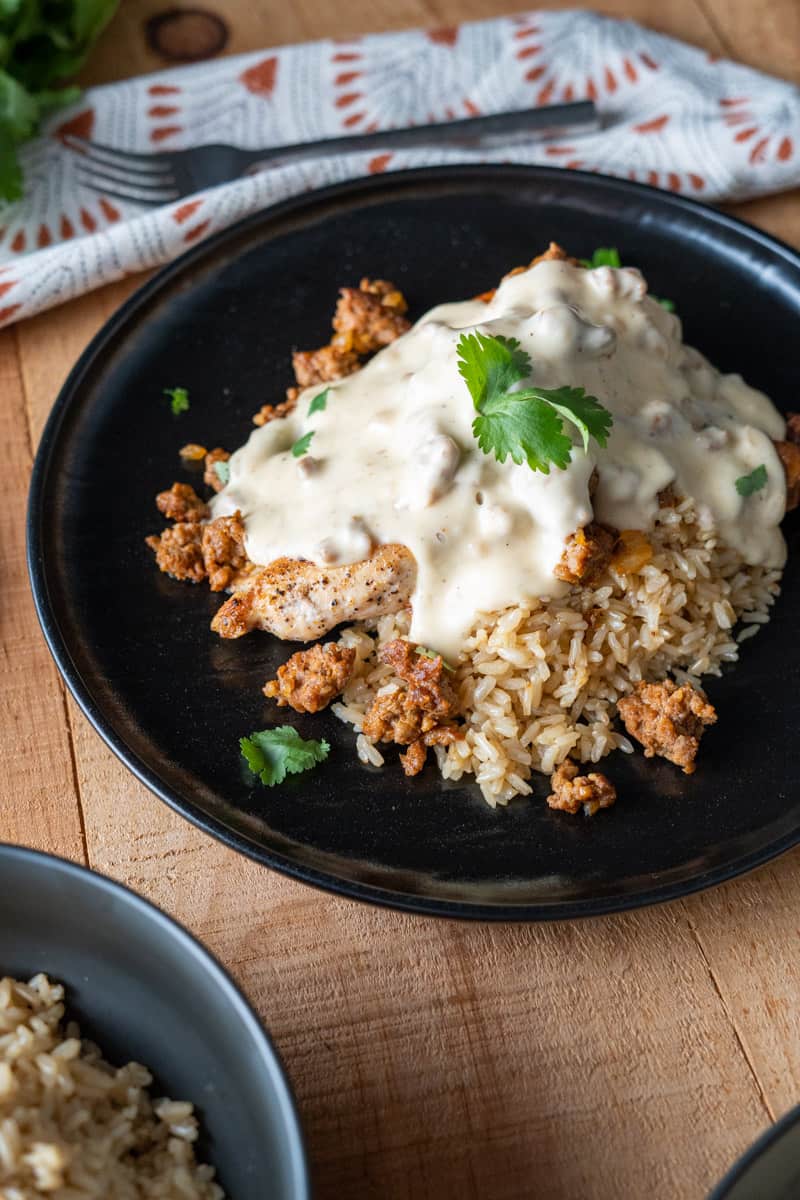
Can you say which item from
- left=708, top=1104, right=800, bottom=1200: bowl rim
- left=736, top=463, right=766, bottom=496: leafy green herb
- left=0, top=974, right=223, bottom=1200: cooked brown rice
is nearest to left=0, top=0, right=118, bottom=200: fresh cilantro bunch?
left=736, top=463, right=766, bottom=496: leafy green herb

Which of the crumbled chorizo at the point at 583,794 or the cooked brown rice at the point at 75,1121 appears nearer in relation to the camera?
the cooked brown rice at the point at 75,1121

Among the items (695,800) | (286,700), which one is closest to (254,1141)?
(286,700)

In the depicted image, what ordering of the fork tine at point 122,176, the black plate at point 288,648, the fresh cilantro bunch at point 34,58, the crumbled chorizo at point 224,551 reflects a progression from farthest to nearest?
the fork tine at point 122,176 < the fresh cilantro bunch at point 34,58 < the crumbled chorizo at point 224,551 < the black plate at point 288,648

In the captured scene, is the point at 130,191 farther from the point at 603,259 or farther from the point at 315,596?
the point at 315,596

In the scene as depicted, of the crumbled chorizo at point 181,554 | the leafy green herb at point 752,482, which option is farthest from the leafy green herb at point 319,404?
the leafy green herb at point 752,482

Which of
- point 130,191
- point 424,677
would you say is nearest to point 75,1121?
point 424,677

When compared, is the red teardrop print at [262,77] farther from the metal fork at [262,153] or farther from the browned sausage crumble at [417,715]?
the browned sausage crumble at [417,715]
